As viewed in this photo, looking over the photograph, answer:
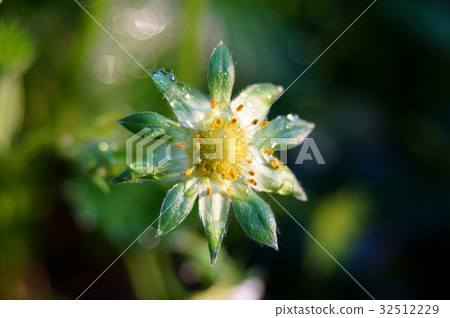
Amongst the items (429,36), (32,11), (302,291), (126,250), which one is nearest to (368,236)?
(302,291)

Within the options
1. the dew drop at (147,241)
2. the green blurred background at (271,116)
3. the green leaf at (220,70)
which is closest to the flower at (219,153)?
the green leaf at (220,70)

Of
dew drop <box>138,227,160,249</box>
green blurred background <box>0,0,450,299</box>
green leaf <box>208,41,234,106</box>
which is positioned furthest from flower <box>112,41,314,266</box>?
dew drop <box>138,227,160,249</box>

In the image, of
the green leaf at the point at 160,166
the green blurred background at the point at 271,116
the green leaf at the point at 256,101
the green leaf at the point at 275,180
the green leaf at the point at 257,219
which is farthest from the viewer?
the green blurred background at the point at 271,116

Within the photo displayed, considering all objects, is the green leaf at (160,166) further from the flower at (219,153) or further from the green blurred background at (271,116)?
the green blurred background at (271,116)

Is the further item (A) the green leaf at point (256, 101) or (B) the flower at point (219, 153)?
(A) the green leaf at point (256, 101)

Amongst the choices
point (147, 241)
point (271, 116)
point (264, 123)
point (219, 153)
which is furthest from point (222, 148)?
point (271, 116)

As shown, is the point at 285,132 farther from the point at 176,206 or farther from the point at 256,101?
the point at 176,206

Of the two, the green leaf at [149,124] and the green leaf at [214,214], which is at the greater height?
the green leaf at [149,124]
